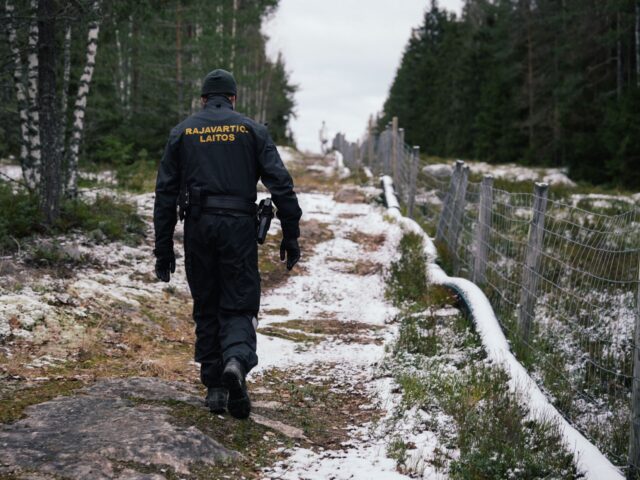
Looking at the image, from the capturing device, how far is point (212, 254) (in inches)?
163

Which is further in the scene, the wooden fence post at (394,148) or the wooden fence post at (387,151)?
the wooden fence post at (387,151)

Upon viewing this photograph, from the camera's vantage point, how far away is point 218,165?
409cm

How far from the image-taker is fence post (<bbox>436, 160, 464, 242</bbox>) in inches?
335

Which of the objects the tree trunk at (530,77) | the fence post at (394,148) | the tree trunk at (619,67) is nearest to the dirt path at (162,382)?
the fence post at (394,148)

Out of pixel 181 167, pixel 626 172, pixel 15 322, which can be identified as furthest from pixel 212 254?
pixel 626 172

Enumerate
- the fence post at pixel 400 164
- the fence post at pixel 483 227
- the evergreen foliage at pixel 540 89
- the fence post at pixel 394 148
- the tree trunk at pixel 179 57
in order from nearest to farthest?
1. the fence post at pixel 483 227
2. the fence post at pixel 400 164
3. the fence post at pixel 394 148
4. the tree trunk at pixel 179 57
5. the evergreen foliage at pixel 540 89

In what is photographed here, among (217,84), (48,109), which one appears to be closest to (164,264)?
(217,84)

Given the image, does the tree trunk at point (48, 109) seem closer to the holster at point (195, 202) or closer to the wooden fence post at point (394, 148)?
the holster at point (195, 202)

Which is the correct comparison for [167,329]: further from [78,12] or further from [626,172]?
[626,172]

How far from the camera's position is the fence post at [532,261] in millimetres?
5352

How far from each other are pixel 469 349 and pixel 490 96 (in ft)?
119

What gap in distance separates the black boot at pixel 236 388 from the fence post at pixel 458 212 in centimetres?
500

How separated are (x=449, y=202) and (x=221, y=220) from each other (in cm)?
589

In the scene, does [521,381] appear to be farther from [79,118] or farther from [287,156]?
[287,156]
